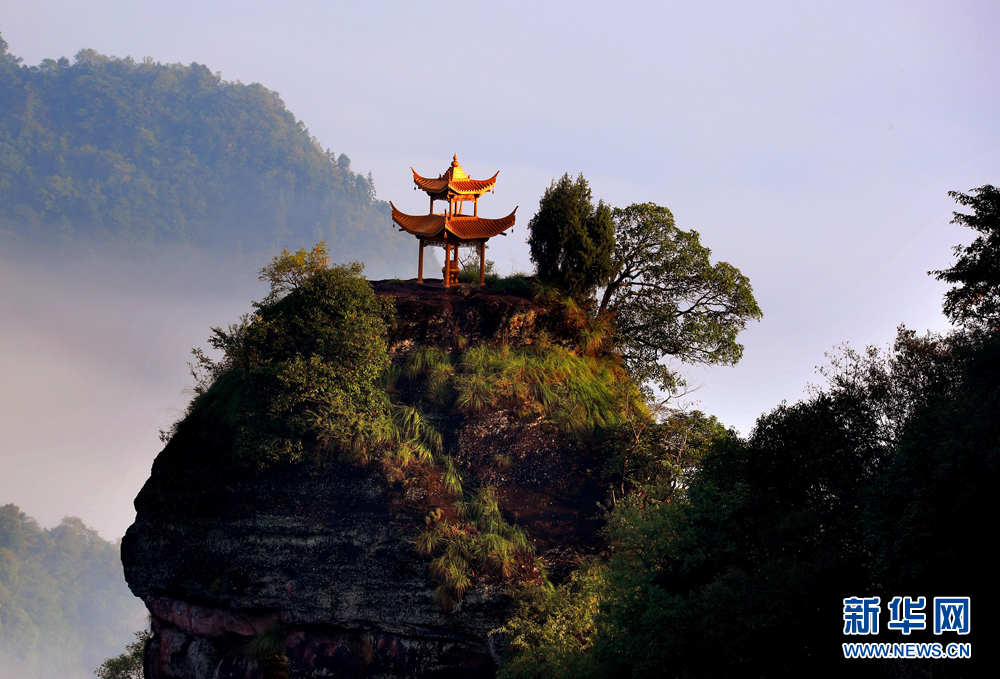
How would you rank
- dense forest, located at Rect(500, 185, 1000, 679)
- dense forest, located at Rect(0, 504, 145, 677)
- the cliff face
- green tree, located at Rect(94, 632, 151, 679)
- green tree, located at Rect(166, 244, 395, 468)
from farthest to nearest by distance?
1. dense forest, located at Rect(0, 504, 145, 677)
2. green tree, located at Rect(94, 632, 151, 679)
3. green tree, located at Rect(166, 244, 395, 468)
4. the cliff face
5. dense forest, located at Rect(500, 185, 1000, 679)

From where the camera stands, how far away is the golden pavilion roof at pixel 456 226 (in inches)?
886

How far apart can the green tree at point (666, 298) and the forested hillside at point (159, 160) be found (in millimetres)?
99078

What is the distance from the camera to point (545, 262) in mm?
23344

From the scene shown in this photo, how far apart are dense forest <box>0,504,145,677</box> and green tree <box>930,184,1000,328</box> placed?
305 ft

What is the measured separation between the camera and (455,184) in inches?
913

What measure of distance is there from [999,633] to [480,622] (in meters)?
9.11

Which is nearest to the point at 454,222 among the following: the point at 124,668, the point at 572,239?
the point at 572,239

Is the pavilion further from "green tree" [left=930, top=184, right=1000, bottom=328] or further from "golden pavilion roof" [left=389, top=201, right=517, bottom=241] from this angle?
"green tree" [left=930, top=184, right=1000, bottom=328]

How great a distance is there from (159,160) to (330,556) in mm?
108307

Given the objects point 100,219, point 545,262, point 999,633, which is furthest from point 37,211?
point 999,633

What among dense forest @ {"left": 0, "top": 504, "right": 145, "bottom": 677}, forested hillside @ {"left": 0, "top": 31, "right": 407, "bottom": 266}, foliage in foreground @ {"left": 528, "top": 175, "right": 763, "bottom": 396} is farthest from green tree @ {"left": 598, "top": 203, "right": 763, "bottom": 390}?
forested hillside @ {"left": 0, "top": 31, "right": 407, "bottom": 266}

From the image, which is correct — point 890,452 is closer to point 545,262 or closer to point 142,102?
point 545,262

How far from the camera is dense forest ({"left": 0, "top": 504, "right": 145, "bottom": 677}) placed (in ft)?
271

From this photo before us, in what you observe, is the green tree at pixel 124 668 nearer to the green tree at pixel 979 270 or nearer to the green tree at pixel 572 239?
the green tree at pixel 572 239
